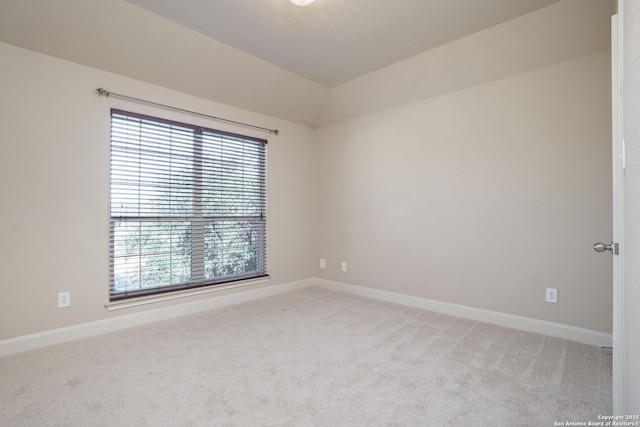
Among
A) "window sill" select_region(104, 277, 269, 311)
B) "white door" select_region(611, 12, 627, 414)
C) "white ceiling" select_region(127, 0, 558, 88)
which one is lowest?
"window sill" select_region(104, 277, 269, 311)

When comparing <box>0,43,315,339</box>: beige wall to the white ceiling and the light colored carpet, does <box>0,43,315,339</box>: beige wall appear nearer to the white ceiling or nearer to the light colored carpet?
the light colored carpet

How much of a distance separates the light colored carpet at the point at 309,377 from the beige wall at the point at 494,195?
43cm

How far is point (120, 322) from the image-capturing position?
2775 millimetres

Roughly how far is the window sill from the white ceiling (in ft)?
8.04

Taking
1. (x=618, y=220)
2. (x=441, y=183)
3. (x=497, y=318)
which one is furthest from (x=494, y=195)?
(x=618, y=220)

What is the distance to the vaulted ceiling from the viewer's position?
229cm

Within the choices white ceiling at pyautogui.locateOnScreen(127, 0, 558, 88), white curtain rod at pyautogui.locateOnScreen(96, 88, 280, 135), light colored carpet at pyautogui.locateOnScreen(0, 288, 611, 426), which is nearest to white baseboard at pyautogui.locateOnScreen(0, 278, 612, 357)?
light colored carpet at pyautogui.locateOnScreen(0, 288, 611, 426)

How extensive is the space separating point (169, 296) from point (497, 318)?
3151 millimetres

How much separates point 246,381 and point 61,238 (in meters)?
1.94

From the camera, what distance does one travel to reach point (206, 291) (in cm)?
337

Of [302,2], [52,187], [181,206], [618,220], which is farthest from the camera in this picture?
[181,206]

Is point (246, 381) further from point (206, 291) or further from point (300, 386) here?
point (206, 291)

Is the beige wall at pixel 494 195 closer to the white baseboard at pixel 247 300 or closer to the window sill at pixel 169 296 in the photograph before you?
Result: the white baseboard at pixel 247 300

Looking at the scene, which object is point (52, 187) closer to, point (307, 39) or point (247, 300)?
point (247, 300)
